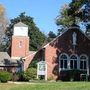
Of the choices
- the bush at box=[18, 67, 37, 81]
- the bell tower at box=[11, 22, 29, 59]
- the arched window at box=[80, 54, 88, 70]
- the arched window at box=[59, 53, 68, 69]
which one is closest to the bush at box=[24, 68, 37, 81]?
the bush at box=[18, 67, 37, 81]

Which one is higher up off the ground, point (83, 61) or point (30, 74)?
point (83, 61)

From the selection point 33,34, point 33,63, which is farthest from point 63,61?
point 33,34

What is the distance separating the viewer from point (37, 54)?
2281 inches

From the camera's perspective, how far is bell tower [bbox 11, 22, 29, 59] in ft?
234

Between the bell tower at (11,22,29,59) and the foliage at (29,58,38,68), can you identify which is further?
the bell tower at (11,22,29,59)

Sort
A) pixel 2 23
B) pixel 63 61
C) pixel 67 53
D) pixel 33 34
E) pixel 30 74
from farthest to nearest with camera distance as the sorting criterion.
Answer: pixel 33 34 < pixel 2 23 < pixel 67 53 < pixel 63 61 < pixel 30 74

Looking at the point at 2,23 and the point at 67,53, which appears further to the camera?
the point at 2,23

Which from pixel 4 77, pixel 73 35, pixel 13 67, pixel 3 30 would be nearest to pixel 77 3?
pixel 73 35

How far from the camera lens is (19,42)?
236ft

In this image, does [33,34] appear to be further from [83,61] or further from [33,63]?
[83,61]

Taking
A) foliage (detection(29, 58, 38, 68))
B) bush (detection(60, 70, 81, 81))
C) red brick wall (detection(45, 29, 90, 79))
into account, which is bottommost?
bush (detection(60, 70, 81, 81))

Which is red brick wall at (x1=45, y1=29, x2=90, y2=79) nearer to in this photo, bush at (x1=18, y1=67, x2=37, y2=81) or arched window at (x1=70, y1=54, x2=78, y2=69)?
arched window at (x1=70, y1=54, x2=78, y2=69)

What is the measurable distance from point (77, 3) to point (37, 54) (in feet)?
37.5

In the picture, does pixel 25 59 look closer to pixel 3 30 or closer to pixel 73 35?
pixel 73 35
